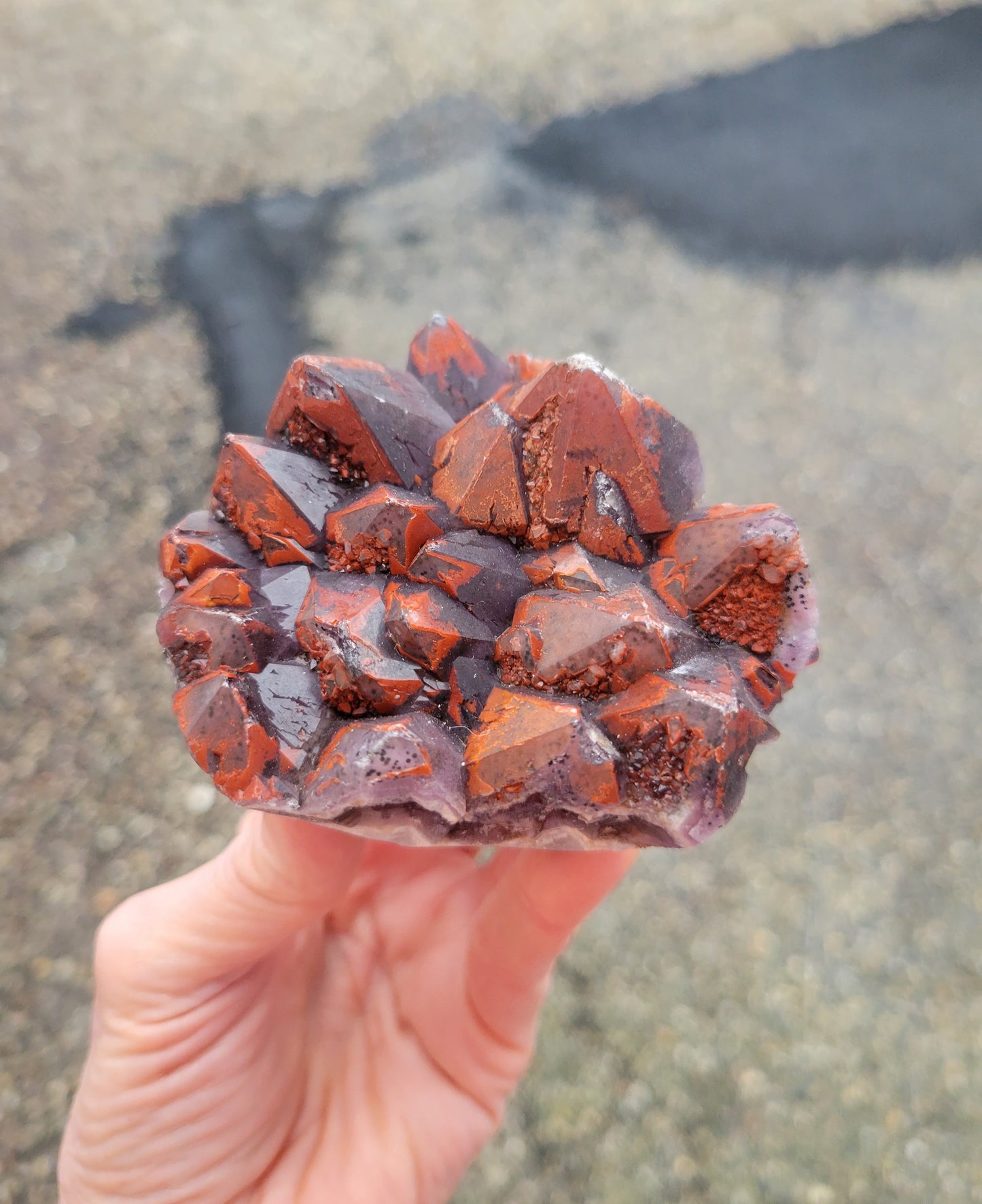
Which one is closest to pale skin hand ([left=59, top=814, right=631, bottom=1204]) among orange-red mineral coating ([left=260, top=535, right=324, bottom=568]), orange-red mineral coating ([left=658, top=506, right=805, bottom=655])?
orange-red mineral coating ([left=260, top=535, right=324, bottom=568])

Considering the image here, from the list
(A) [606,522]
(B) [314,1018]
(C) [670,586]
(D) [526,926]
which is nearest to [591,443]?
(A) [606,522]

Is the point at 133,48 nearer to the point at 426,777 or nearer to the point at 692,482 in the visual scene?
the point at 692,482

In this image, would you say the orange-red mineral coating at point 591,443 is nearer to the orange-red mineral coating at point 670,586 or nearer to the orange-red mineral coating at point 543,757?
the orange-red mineral coating at point 670,586

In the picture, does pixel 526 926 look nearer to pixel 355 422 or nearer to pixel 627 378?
pixel 355 422

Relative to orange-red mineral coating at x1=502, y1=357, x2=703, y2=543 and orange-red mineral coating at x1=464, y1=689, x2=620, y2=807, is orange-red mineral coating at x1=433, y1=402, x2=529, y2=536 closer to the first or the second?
orange-red mineral coating at x1=502, y1=357, x2=703, y2=543

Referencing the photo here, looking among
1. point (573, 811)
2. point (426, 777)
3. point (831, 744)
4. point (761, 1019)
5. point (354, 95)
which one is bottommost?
point (761, 1019)

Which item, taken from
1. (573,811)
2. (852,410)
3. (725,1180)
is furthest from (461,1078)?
(852,410)
